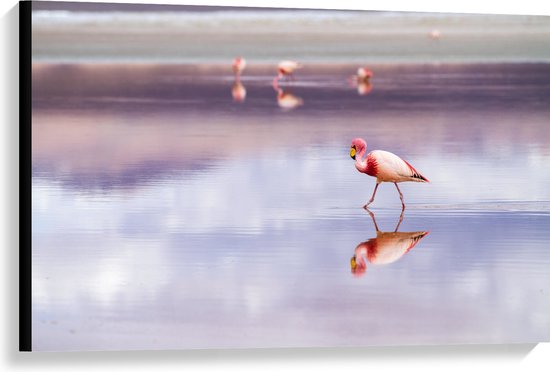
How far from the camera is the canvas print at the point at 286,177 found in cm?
285

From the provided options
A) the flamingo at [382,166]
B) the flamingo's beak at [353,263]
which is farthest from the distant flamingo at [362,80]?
the flamingo's beak at [353,263]

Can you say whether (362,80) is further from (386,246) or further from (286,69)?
(386,246)

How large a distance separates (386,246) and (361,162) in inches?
9.4

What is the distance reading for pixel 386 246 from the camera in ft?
9.84

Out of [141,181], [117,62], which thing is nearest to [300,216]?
[141,181]

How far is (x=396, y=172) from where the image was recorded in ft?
9.86

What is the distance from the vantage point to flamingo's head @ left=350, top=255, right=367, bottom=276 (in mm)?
2961

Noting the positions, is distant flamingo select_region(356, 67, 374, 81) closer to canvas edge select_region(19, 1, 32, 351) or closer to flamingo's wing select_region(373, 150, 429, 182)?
flamingo's wing select_region(373, 150, 429, 182)

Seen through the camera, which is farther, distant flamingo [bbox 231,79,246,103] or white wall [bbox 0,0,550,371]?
distant flamingo [bbox 231,79,246,103]

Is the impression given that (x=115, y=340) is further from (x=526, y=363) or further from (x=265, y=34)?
(x=526, y=363)

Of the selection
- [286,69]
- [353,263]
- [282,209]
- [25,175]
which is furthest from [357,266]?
[25,175]

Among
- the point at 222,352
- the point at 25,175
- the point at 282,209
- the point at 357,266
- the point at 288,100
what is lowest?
the point at 222,352

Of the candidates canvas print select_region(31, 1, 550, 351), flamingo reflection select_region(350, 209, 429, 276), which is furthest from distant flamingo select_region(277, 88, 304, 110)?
flamingo reflection select_region(350, 209, 429, 276)

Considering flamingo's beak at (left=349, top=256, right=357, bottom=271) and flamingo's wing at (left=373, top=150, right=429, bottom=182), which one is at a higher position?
flamingo's wing at (left=373, top=150, right=429, bottom=182)
